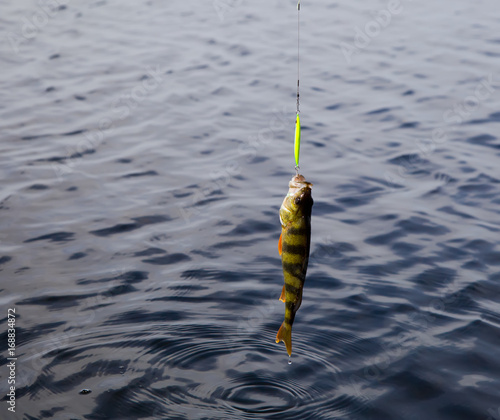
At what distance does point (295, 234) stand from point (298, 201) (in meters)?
0.27

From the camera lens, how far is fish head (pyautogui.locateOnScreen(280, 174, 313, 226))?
4934mm

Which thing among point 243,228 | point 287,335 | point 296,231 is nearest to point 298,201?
point 296,231

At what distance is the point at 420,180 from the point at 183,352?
5805 millimetres

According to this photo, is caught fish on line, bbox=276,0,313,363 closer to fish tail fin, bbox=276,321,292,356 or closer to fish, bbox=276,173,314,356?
fish, bbox=276,173,314,356

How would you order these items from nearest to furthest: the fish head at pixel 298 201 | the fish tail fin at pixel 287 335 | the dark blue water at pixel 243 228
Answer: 1. the fish head at pixel 298 201
2. the fish tail fin at pixel 287 335
3. the dark blue water at pixel 243 228

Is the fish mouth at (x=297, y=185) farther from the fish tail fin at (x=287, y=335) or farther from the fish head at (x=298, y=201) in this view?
the fish tail fin at (x=287, y=335)

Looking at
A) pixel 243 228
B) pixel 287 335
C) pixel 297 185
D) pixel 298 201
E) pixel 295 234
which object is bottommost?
pixel 243 228

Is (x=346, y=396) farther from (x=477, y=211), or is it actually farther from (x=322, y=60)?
(x=322, y=60)

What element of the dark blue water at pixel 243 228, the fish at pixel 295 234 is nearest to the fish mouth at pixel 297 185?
the fish at pixel 295 234

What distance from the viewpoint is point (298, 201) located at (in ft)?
16.2

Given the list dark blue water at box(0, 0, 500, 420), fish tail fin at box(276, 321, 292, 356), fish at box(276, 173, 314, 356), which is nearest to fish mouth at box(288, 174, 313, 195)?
fish at box(276, 173, 314, 356)

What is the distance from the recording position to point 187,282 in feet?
29.5

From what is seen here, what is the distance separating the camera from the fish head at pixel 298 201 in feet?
16.2

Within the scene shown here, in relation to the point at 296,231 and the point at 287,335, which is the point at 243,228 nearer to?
the point at 287,335
